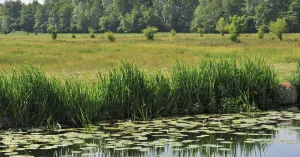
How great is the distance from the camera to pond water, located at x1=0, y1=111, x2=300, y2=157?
10398mm

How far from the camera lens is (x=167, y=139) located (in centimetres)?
1122

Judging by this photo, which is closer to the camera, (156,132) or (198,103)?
(156,132)

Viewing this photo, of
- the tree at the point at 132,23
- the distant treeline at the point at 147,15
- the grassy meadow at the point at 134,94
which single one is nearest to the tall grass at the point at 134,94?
the grassy meadow at the point at 134,94

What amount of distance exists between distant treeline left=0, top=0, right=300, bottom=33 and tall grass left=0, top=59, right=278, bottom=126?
9917 centimetres

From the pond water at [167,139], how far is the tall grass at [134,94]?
0.58 metres

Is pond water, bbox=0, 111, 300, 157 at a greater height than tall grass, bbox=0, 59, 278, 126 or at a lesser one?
lesser

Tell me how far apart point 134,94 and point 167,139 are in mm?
2890

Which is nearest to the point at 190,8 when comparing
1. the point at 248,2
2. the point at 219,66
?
the point at 248,2

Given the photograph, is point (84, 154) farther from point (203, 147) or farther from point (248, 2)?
point (248, 2)

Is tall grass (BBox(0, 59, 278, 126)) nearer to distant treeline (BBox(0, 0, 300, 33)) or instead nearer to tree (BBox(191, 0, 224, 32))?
distant treeline (BBox(0, 0, 300, 33))

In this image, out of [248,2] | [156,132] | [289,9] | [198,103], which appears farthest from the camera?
[248,2]

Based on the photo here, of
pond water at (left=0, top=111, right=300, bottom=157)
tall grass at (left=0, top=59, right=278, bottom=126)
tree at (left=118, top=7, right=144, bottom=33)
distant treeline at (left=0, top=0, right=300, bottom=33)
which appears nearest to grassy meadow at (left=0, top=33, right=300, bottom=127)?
Result: tall grass at (left=0, top=59, right=278, bottom=126)

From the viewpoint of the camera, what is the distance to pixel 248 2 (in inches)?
5600

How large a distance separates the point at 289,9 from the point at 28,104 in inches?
4765
